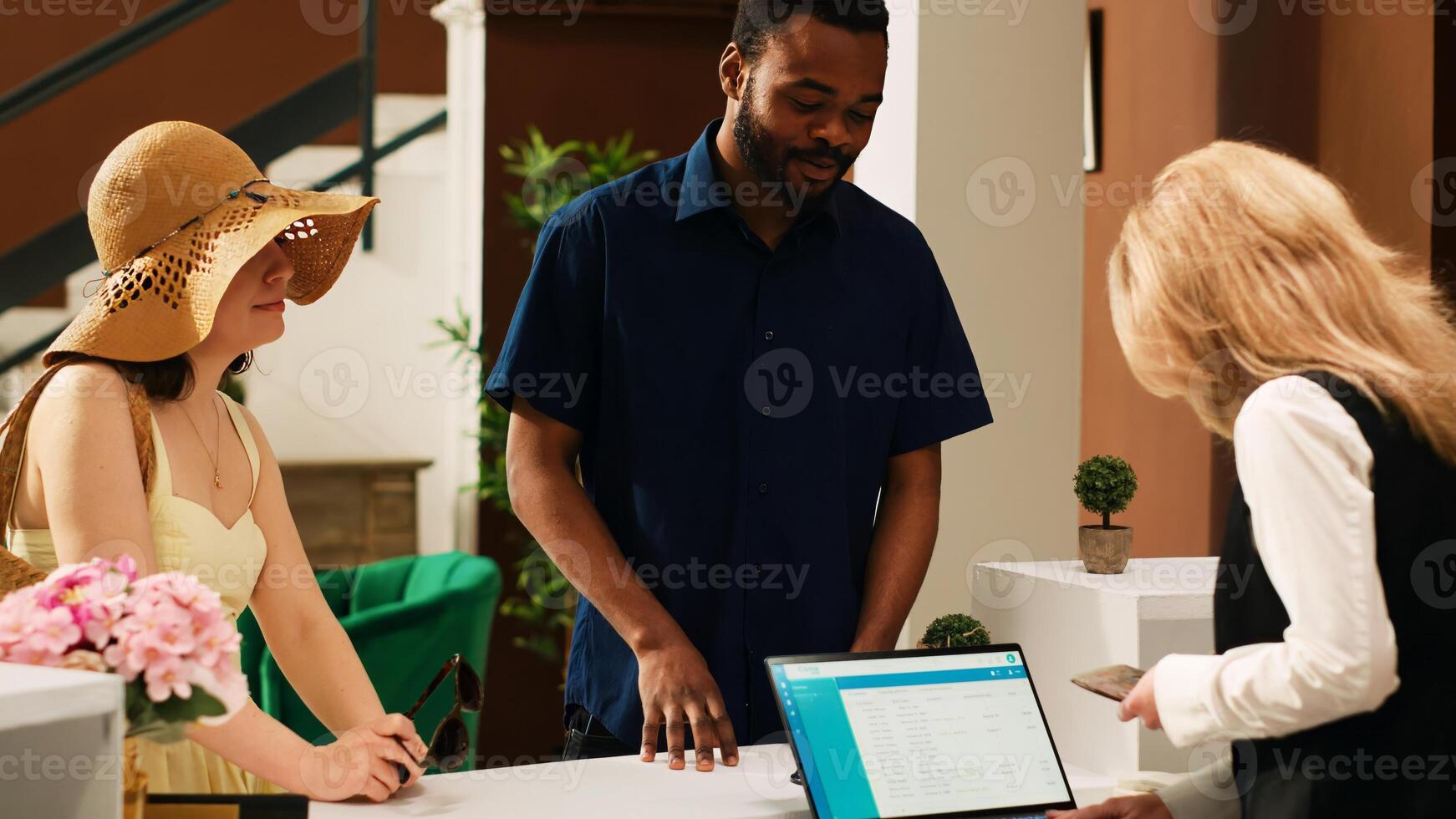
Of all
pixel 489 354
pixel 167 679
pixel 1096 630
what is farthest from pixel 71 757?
pixel 489 354

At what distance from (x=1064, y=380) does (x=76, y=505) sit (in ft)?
6.86

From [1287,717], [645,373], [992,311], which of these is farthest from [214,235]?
[992,311]

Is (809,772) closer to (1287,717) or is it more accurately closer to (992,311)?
(1287,717)

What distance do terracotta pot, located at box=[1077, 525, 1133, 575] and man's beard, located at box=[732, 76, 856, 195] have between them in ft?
2.20

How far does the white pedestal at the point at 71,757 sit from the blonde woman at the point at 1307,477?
3.08ft

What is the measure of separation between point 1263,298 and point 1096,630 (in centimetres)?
80

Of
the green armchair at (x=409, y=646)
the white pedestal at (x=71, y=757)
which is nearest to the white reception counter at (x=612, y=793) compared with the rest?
the white pedestal at (x=71, y=757)

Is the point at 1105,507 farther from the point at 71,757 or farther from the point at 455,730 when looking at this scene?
the point at 71,757

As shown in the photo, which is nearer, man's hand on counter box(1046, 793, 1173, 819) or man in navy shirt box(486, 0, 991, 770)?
man's hand on counter box(1046, 793, 1173, 819)

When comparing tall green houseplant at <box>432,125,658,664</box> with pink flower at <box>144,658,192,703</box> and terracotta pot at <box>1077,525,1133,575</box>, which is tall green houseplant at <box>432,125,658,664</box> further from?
pink flower at <box>144,658,192,703</box>

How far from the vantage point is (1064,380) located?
299cm

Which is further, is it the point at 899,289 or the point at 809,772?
the point at 899,289

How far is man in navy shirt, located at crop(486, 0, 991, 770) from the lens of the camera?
6.33 feet

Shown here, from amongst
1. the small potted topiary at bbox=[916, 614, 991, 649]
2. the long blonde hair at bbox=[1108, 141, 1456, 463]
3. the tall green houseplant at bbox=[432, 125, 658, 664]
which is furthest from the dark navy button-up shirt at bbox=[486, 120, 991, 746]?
the tall green houseplant at bbox=[432, 125, 658, 664]
